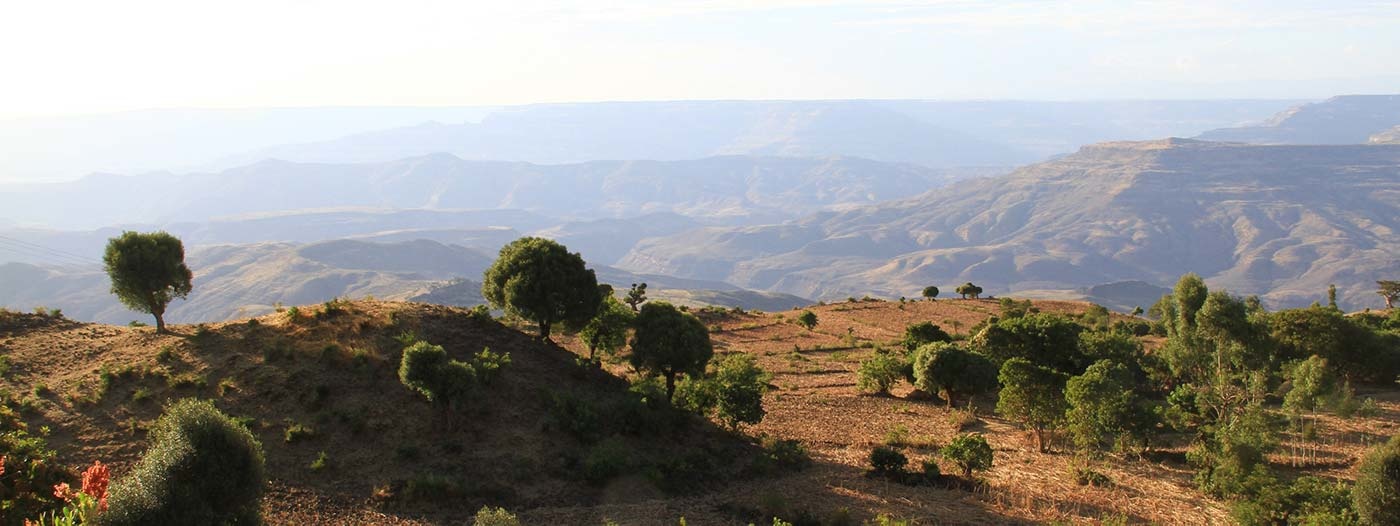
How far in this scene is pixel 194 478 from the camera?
45.6 feet

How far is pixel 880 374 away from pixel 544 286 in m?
17.4

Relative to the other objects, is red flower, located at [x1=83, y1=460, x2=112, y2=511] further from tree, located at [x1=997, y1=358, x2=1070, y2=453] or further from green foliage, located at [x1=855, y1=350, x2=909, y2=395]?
green foliage, located at [x1=855, y1=350, x2=909, y2=395]

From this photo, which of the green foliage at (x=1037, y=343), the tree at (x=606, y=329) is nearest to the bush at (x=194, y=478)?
Answer: the tree at (x=606, y=329)

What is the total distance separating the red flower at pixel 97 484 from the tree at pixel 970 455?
2203 centimetres

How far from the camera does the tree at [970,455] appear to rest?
22.7 m

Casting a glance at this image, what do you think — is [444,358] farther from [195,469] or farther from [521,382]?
[195,469]

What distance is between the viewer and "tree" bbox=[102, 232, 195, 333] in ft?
93.1

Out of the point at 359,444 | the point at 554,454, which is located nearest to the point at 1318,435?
the point at 554,454

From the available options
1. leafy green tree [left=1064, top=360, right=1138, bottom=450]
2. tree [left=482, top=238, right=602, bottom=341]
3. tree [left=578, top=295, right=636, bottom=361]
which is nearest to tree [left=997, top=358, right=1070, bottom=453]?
leafy green tree [left=1064, top=360, right=1138, bottom=450]

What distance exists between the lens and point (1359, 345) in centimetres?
3419

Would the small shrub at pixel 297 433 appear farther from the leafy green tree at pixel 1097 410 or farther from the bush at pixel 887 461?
the leafy green tree at pixel 1097 410

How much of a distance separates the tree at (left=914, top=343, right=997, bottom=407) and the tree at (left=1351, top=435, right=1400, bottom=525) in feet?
52.6

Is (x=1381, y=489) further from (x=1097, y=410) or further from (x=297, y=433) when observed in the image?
(x=297, y=433)

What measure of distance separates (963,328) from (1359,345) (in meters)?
24.6
